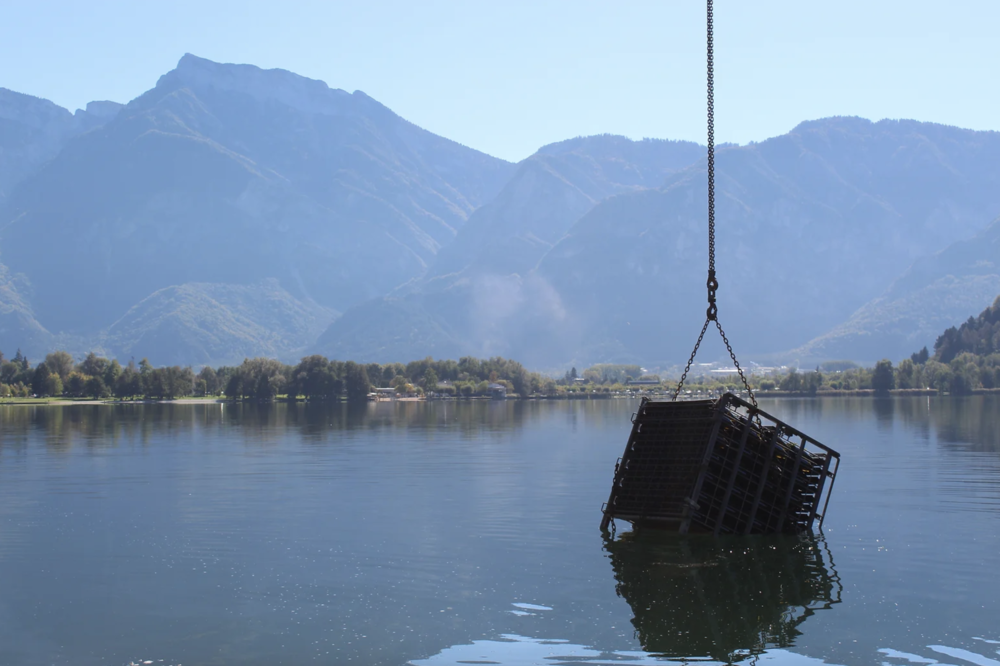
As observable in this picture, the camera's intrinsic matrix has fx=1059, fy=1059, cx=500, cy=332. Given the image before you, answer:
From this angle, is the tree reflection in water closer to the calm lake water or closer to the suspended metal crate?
the calm lake water

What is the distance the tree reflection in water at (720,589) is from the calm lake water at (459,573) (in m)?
0.13

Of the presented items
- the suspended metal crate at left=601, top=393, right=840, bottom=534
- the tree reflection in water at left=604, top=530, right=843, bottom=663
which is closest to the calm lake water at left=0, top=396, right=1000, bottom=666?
the tree reflection in water at left=604, top=530, right=843, bottom=663

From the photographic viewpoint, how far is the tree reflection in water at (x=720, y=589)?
1312 inches

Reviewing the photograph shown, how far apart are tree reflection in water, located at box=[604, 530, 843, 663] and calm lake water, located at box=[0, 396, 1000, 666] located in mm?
130

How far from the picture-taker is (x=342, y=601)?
37.4 metres

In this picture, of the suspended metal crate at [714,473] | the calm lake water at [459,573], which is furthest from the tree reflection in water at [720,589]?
the suspended metal crate at [714,473]

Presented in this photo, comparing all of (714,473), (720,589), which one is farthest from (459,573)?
(714,473)

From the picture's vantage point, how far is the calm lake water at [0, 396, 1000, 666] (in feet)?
107

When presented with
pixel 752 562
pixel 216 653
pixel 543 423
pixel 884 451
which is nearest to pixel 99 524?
pixel 216 653

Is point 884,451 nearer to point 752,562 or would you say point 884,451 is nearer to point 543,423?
point 752,562

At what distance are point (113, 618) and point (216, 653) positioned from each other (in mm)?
5997

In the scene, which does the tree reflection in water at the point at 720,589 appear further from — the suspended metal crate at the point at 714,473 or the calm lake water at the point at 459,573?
the suspended metal crate at the point at 714,473

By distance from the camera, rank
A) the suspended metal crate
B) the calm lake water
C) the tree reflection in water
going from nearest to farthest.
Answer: the calm lake water < the tree reflection in water < the suspended metal crate

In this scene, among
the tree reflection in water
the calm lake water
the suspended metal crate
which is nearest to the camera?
the calm lake water
